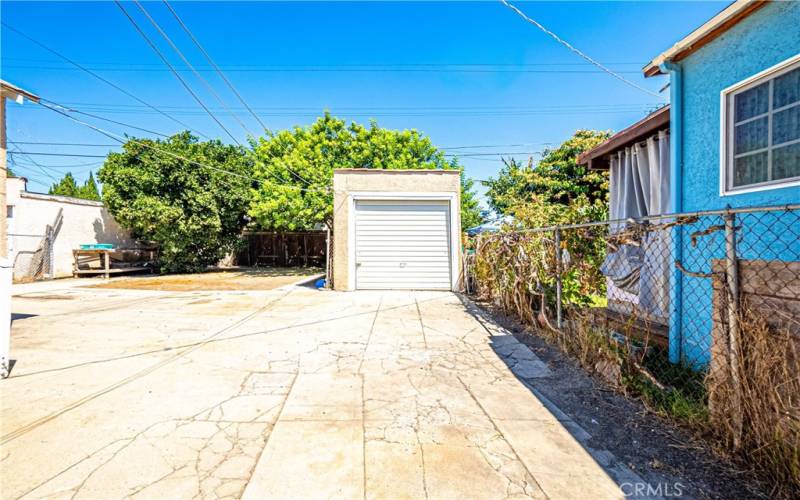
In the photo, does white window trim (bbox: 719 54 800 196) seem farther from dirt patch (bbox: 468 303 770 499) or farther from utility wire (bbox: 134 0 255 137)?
utility wire (bbox: 134 0 255 137)

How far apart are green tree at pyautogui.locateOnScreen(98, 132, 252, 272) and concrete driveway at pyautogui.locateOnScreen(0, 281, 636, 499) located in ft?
30.3

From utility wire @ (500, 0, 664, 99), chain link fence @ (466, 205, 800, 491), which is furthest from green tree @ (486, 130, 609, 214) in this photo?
chain link fence @ (466, 205, 800, 491)

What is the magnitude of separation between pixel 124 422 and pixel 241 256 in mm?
17505

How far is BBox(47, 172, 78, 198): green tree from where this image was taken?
3203 centimetres

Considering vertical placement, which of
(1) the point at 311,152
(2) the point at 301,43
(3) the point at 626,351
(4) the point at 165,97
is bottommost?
(3) the point at 626,351

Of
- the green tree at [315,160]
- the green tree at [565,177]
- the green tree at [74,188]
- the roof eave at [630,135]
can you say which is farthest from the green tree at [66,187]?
Result: the roof eave at [630,135]

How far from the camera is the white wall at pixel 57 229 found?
11534 mm

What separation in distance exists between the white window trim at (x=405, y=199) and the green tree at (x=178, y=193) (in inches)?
293

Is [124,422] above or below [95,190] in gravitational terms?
below

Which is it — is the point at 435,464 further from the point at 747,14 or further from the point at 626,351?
the point at 747,14

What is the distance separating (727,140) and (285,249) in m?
17.7

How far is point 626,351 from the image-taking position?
10.3ft

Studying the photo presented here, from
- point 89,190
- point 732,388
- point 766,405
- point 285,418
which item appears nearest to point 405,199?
point 285,418

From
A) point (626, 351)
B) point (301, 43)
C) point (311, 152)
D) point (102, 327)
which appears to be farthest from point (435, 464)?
point (311, 152)
